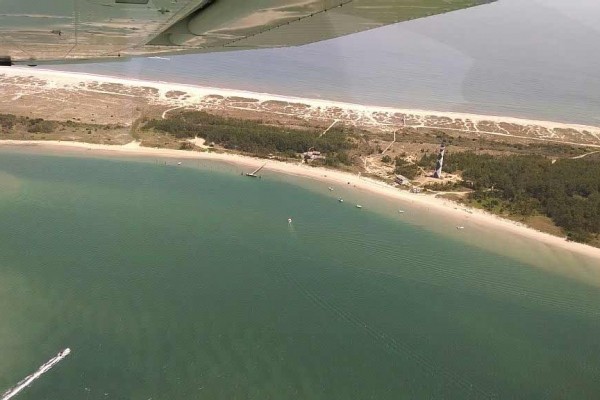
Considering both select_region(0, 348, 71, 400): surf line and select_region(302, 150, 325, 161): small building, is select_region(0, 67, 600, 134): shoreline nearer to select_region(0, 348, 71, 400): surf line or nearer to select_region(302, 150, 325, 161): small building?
select_region(302, 150, 325, 161): small building

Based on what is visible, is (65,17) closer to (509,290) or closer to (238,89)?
(509,290)

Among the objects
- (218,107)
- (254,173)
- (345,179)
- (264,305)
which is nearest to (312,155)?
(345,179)

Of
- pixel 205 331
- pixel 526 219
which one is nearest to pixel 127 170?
pixel 205 331

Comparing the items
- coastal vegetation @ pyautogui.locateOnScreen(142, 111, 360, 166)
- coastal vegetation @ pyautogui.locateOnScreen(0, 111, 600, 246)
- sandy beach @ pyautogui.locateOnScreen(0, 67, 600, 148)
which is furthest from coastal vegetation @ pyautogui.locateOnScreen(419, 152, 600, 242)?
sandy beach @ pyautogui.locateOnScreen(0, 67, 600, 148)

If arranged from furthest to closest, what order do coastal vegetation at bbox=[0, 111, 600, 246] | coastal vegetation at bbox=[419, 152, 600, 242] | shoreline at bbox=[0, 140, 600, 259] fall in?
coastal vegetation at bbox=[0, 111, 600, 246]
coastal vegetation at bbox=[419, 152, 600, 242]
shoreline at bbox=[0, 140, 600, 259]

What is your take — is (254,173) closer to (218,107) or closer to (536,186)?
(218,107)
